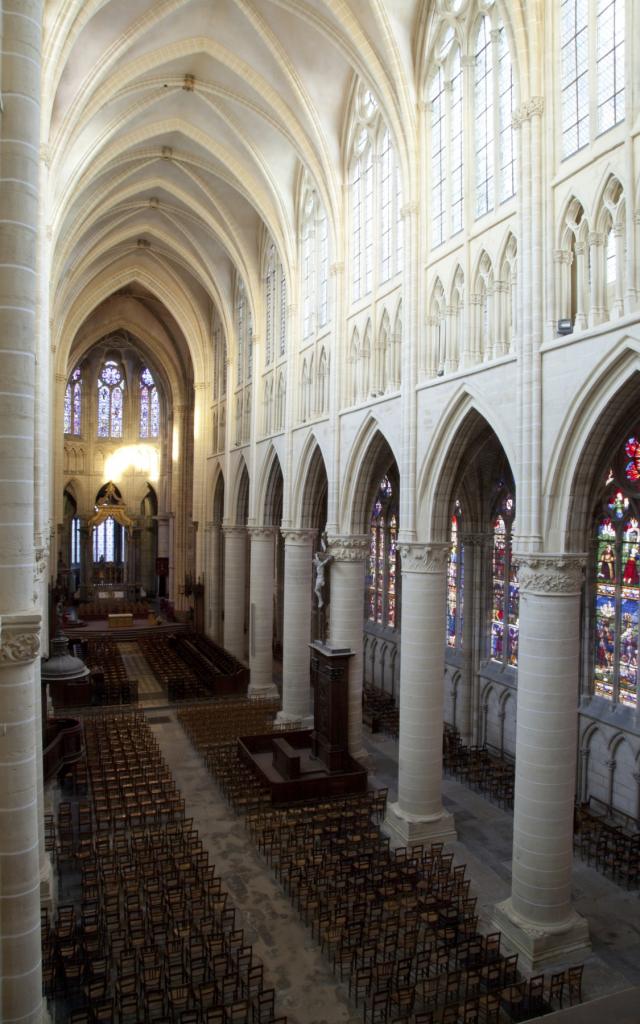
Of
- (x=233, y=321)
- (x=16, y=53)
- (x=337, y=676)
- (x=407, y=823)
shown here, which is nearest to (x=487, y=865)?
(x=407, y=823)

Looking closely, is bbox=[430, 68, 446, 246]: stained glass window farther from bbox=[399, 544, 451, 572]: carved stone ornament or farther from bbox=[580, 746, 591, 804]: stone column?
bbox=[580, 746, 591, 804]: stone column

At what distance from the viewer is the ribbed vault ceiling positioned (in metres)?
17.7

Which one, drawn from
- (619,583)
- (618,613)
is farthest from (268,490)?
(618,613)

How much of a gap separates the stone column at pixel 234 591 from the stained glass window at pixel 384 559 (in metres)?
6.78

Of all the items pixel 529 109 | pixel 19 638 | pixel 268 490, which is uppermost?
pixel 529 109

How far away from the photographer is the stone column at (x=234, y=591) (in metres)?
34.6

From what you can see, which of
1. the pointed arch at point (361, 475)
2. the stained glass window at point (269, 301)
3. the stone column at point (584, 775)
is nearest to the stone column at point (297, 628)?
the pointed arch at point (361, 475)

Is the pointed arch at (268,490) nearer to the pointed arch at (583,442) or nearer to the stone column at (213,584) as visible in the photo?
the stone column at (213,584)

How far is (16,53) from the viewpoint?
7461 millimetres

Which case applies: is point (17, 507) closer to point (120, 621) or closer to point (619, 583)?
point (619, 583)

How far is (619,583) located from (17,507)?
49.1 ft

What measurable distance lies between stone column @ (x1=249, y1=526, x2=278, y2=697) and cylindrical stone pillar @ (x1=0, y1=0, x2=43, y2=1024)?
2223 cm

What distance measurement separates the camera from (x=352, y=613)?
71.3ft

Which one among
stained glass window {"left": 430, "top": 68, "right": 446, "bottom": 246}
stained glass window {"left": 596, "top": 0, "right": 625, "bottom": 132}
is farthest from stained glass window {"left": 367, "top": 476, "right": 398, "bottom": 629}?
stained glass window {"left": 596, "top": 0, "right": 625, "bottom": 132}
